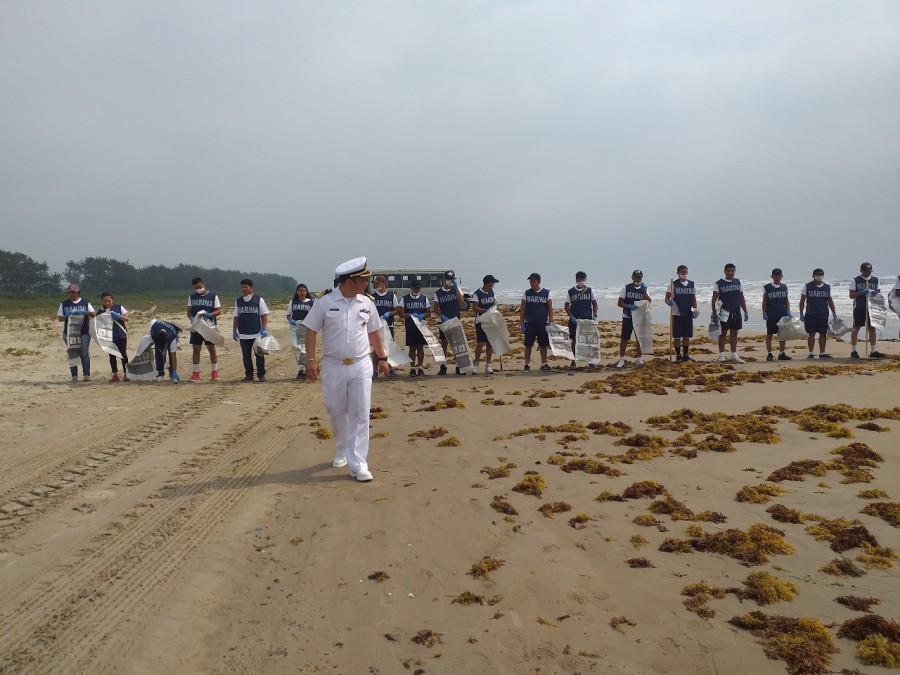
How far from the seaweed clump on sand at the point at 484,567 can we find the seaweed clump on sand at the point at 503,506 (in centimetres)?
87

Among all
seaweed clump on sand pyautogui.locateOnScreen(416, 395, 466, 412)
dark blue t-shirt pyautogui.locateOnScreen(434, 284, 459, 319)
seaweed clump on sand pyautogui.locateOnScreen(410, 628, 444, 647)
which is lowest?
seaweed clump on sand pyautogui.locateOnScreen(410, 628, 444, 647)

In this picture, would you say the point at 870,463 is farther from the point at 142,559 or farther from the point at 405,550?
the point at 142,559

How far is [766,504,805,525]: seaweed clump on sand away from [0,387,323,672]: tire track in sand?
14.8ft

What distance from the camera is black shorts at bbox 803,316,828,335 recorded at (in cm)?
1370

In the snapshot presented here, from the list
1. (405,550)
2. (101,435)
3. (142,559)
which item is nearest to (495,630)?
(405,550)

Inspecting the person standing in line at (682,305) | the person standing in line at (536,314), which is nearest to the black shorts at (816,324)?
the person standing in line at (682,305)

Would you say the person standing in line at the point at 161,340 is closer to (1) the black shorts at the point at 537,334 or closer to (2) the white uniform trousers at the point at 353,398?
(1) the black shorts at the point at 537,334

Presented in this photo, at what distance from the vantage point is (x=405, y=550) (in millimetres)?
4336

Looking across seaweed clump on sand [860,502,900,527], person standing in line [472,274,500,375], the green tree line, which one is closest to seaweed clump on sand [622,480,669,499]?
seaweed clump on sand [860,502,900,527]

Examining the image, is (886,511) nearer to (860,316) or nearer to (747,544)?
(747,544)

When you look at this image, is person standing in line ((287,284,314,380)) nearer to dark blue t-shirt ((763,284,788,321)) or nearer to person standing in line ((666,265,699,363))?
person standing in line ((666,265,699,363))

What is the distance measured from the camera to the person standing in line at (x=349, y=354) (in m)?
5.88

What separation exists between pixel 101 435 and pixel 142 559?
4.35 meters

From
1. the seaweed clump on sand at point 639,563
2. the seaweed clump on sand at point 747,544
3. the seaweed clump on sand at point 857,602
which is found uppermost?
the seaweed clump on sand at point 747,544
